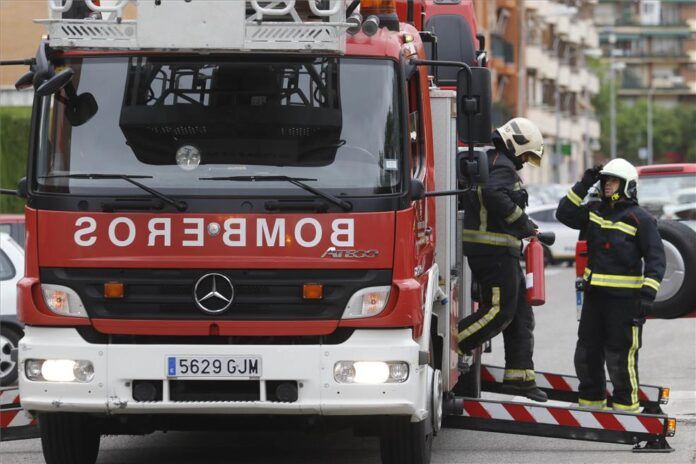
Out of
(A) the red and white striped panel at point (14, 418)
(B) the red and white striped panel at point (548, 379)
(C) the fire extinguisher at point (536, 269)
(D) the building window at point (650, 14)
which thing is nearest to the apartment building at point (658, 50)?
(D) the building window at point (650, 14)

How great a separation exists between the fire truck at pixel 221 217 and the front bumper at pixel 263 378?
10 millimetres

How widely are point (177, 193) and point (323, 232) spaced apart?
0.77 m

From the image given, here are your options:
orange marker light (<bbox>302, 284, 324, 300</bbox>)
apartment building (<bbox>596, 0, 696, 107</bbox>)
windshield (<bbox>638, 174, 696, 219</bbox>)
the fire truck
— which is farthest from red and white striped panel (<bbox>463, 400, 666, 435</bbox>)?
apartment building (<bbox>596, 0, 696, 107</bbox>)

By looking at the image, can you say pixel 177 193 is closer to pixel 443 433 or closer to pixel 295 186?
pixel 295 186

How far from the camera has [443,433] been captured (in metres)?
11.0

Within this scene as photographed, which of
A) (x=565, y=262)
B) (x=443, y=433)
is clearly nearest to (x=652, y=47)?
(x=565, y=262)

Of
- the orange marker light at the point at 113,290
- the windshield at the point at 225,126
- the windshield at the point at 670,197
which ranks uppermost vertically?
the windshield at the point at 225,126

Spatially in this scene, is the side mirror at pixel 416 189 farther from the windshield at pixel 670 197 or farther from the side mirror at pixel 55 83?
the windshield at pixel 670 197

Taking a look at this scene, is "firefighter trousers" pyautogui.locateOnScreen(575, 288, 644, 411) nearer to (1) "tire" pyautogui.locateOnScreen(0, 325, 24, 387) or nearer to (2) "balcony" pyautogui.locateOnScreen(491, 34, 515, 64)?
(1) "tire" pyautogui.locateOnScreen(0, 325, 24, 387)

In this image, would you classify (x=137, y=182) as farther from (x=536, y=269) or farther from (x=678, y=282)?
(x=678, y=282)

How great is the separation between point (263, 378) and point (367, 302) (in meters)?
0.65

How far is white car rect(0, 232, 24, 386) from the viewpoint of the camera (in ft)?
46.0

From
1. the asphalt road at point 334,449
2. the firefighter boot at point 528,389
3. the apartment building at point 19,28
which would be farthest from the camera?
the firefighter boot at point 528,389

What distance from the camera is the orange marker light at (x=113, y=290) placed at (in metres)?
8.13
